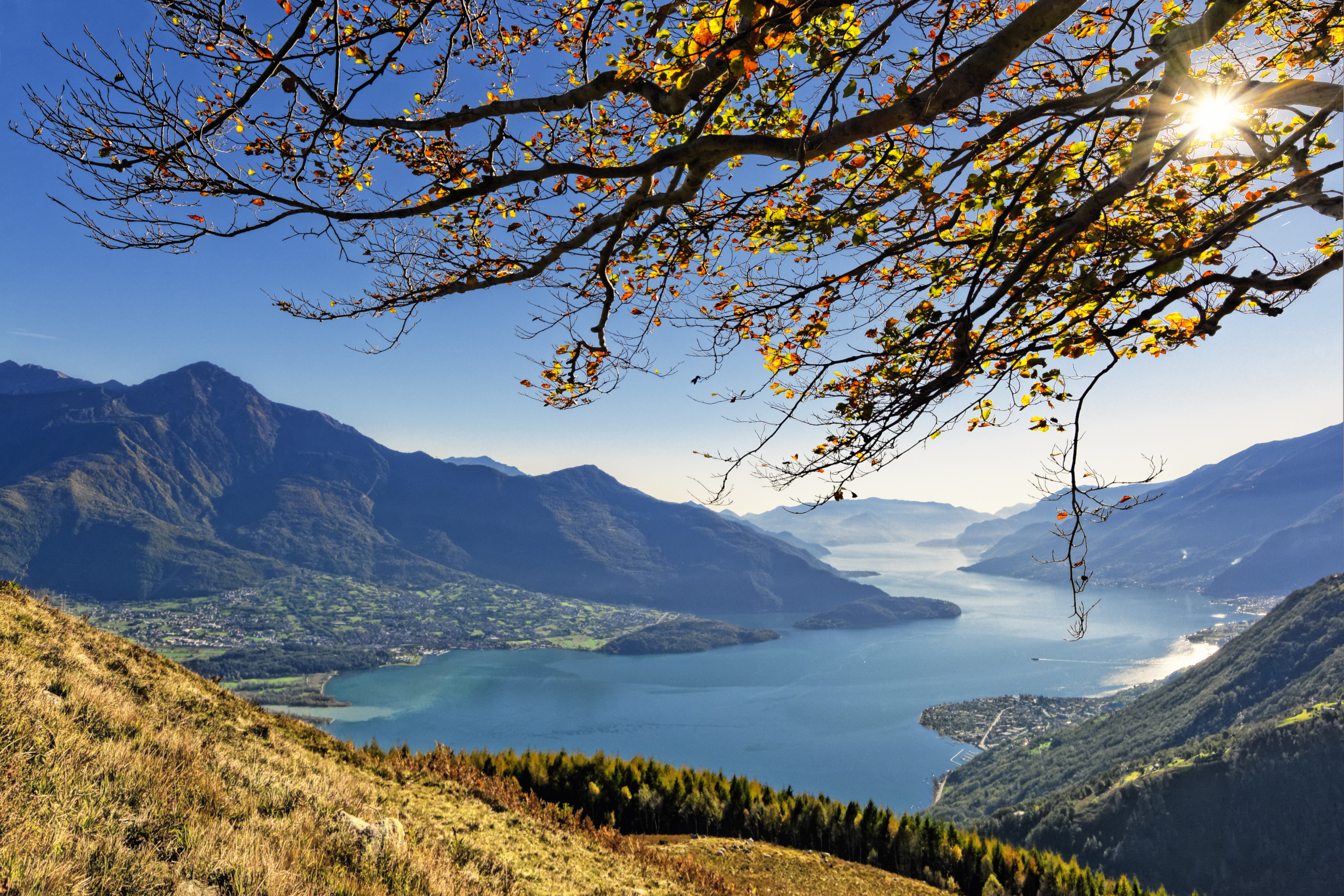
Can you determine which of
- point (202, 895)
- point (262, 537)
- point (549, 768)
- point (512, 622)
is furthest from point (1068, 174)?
point (262, 537)

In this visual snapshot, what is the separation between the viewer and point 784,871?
6844 mm

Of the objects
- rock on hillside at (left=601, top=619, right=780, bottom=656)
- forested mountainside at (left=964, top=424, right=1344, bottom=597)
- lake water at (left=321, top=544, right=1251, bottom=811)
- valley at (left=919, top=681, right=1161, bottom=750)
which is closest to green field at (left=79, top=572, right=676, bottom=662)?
rock on hillside at (left=601, top=619, right=780, bottom=656)

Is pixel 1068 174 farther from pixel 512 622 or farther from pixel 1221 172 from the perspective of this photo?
pixel 512 622

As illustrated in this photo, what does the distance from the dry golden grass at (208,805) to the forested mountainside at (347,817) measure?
0.02 metres

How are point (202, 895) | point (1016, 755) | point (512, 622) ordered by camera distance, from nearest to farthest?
point (202, 895), point (1016, 755), point (512, 622)

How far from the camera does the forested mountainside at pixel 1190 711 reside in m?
44.7

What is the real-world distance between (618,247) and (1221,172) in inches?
191

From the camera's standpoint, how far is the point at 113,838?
2703 millimetres

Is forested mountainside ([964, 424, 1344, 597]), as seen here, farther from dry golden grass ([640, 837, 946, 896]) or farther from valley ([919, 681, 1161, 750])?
dry golden grass ([640, 837, 946, 896])

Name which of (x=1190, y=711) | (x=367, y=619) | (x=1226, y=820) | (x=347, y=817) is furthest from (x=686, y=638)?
(x=347, y=817)

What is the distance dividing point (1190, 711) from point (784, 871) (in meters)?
65.5

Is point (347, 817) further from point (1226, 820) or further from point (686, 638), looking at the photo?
point (686, 638)

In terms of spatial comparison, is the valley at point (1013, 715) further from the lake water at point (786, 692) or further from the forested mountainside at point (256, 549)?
the forested mountainside at point (256, 549)

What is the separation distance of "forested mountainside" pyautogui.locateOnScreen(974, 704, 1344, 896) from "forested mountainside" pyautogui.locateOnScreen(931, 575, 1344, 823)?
8.95 meters
